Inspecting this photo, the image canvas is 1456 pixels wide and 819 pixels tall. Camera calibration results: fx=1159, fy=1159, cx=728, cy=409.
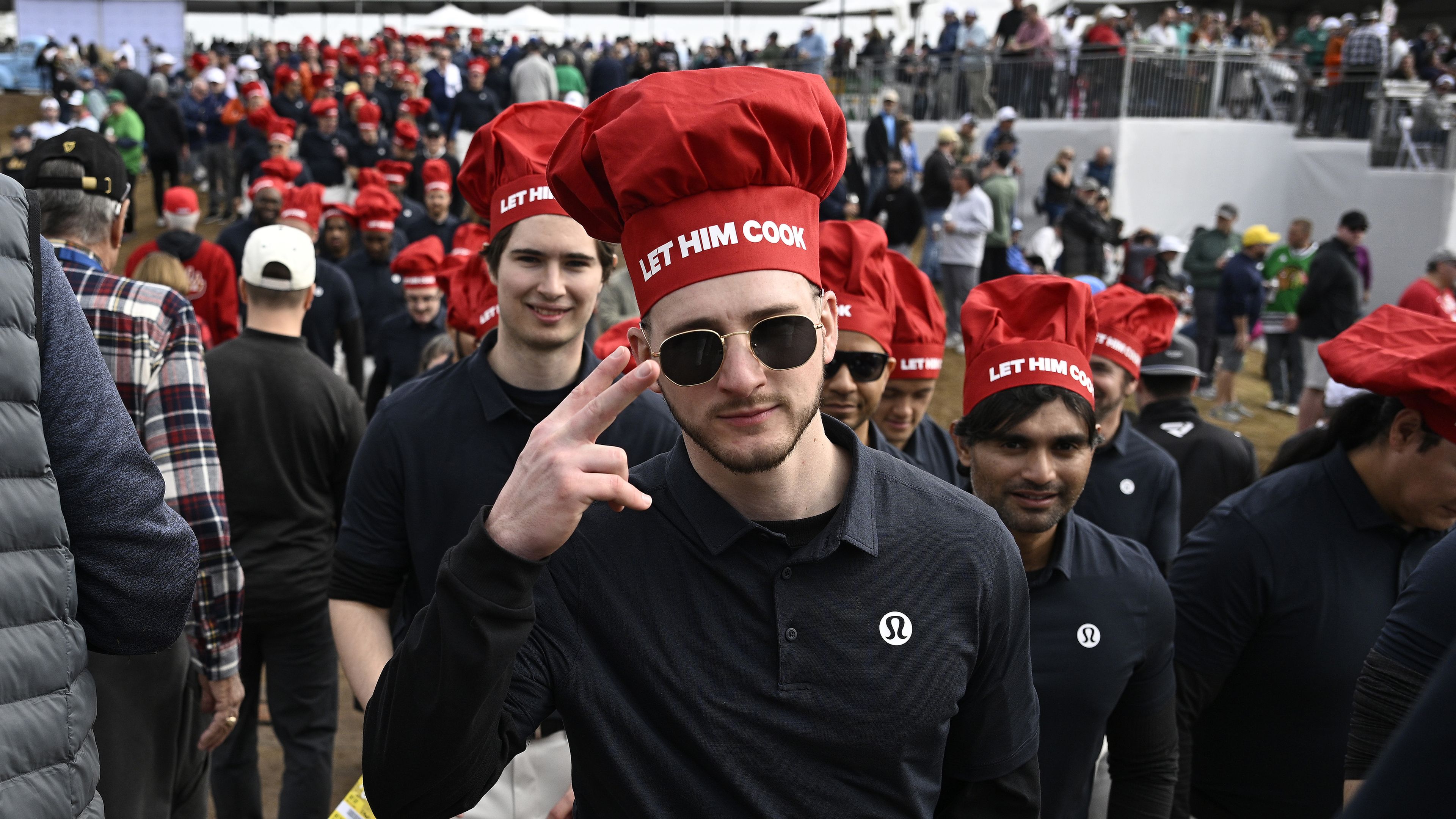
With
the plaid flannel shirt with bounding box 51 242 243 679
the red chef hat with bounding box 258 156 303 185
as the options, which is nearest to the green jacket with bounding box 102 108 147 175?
the red chef hat with bounding box 258 156 303 185

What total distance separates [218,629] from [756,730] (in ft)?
7.31

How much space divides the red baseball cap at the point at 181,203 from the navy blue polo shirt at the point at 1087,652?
6960 millimetres

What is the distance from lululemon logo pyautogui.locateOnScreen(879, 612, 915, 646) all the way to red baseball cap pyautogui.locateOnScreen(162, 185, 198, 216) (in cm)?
733

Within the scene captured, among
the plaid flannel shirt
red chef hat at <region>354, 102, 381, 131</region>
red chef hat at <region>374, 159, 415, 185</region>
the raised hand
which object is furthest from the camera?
red chef hat at <region>354, 102, 381, 131</region>

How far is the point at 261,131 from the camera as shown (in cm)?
1875

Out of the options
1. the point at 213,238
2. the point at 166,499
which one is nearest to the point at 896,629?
the point at 166,499

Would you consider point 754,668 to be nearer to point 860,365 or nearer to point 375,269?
point 860,365

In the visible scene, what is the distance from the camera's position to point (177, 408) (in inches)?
132

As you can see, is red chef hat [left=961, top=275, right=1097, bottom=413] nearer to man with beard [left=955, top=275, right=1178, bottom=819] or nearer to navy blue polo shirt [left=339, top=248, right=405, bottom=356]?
man with beard [left=955, top=275, right=1178, bottom=819]

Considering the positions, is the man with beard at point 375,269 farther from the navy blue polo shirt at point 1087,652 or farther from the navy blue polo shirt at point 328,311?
the navy blue polo shirt at point 1087,652

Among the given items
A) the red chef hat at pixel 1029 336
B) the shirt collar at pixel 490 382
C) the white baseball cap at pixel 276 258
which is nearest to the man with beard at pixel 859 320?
the red chef hat at pixel 1029 336

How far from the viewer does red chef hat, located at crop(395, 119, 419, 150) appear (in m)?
16.3

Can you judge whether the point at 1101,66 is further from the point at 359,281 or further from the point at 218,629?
the point at 218,629

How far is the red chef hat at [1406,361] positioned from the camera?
2.79 metres
